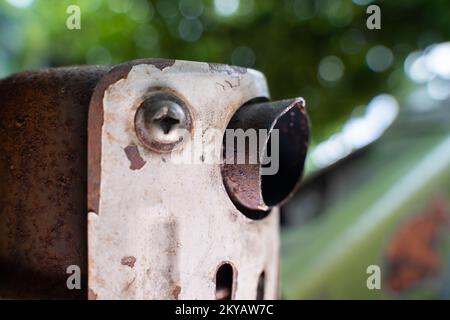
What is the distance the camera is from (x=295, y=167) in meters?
0.93

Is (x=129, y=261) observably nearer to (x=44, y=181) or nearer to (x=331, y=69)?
(x=44, y=181)

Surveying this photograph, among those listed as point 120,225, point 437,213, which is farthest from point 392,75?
point 120,225

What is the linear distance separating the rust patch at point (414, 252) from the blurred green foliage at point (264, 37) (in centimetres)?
255

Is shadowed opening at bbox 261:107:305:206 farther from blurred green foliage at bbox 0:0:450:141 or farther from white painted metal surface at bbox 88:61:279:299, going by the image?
blurred green foliage at bbox 0:0:450:141

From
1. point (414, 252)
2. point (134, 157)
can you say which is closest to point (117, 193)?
point (134, 157)

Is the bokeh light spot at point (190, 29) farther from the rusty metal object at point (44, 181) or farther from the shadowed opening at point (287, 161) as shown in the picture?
the rusty metal object at point (44, 181)

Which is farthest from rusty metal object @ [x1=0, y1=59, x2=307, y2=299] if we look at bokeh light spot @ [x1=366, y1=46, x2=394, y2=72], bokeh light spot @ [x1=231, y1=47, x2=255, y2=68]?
bokeh light spot @ [x1=366, y1=46, x2=394, y2=72]

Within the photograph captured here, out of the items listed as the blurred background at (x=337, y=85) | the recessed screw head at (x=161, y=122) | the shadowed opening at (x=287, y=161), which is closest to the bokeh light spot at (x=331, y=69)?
the blurred background at (x=337, y=85)

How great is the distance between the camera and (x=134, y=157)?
2.36 feet

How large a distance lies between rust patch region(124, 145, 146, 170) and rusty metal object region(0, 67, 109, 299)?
0.25 ft

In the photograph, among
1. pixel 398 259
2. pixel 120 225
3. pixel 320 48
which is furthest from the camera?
pixel 320 48

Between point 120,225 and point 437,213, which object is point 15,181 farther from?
point 437,213

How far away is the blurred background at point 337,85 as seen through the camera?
6.24 feet
